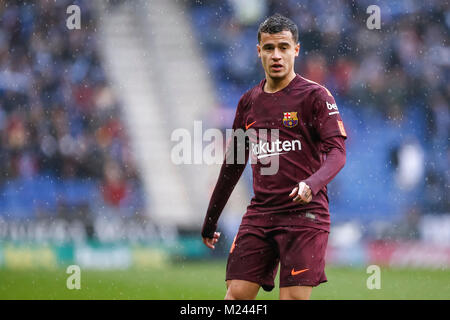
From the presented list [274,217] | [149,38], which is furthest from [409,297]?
[149,38]

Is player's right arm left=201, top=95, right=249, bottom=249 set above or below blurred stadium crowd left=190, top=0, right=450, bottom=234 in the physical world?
below

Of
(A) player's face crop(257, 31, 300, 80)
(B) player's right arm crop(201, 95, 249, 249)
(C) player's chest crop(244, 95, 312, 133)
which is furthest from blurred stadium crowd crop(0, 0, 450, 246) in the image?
(A) player's face crop(257, 31, 300, 80)

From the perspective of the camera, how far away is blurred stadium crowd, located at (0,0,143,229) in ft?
40.6

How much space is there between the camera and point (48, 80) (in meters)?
13.8

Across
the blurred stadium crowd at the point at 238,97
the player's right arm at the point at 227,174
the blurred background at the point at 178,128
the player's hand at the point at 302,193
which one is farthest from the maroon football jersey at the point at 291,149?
the blurred stadium crowd at the point at 238,97

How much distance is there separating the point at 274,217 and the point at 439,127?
9054 millimetres

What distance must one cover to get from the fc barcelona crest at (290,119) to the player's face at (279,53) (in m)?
0.22

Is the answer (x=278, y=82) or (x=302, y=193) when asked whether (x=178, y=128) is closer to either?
(x=278, y=82)

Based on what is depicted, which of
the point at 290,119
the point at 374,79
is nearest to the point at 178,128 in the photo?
the point at 374,79

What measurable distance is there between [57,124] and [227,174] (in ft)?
30.0

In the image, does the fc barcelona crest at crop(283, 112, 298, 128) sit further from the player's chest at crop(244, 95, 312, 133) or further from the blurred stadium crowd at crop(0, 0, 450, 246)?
the blurred stadium crowd at crop(0, 0, 450, 246)

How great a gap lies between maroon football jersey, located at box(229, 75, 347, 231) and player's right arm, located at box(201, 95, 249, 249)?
0.20 meters

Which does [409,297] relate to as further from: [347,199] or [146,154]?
[146,154]

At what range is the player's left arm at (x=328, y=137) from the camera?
12.9 ft
